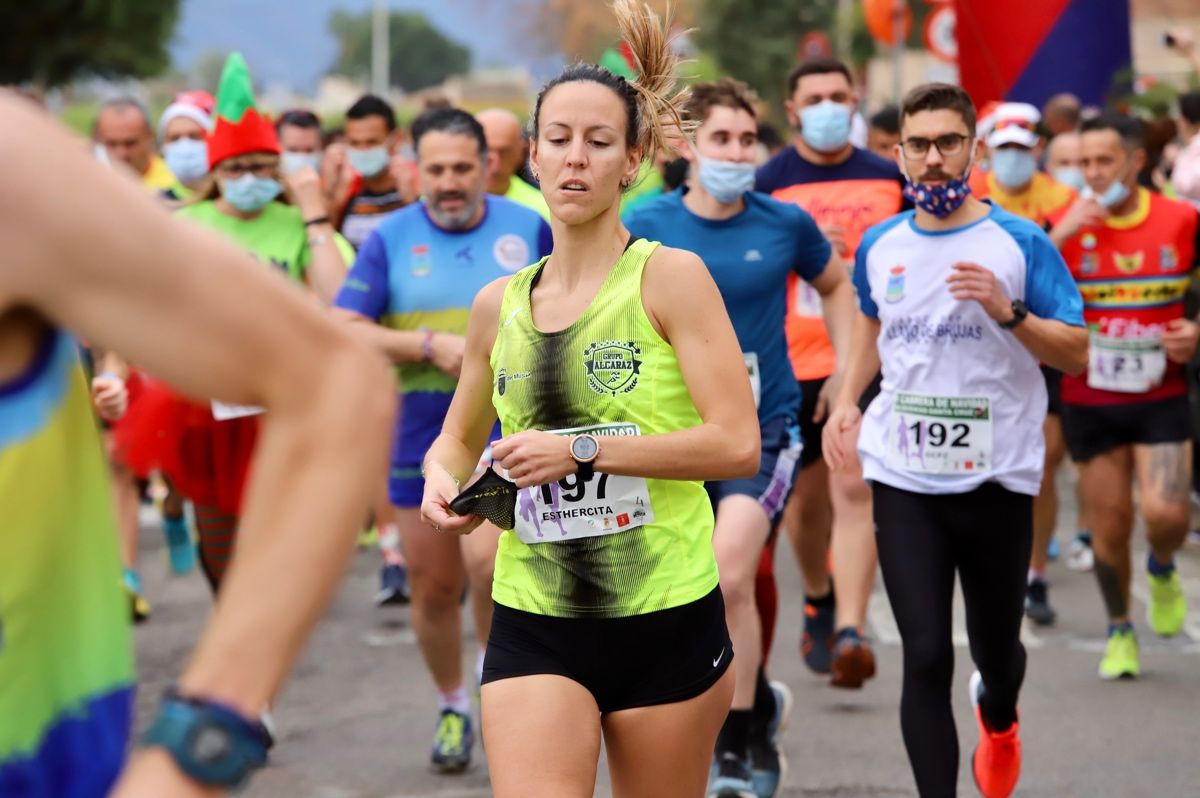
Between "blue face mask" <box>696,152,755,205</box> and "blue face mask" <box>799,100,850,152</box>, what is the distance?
1.86 m

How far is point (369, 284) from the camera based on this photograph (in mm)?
6742

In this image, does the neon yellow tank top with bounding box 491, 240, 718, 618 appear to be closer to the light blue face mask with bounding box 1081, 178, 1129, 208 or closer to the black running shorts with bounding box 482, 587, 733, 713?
the black running shorts with bounding box 482, 587, 733, 713

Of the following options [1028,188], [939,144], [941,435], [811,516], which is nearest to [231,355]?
[941,435]

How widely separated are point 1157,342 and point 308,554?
23.7 ft

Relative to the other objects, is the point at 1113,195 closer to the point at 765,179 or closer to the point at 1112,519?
the point at 1112,519

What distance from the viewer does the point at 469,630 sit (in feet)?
30.2

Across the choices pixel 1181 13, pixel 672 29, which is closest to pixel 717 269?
pixel 672 29

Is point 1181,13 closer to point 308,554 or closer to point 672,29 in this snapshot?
point 672,29

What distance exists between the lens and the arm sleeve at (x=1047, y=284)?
212 inches

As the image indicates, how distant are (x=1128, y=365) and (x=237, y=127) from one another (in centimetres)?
394

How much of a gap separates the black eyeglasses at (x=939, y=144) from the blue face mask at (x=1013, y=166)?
4.15 metres

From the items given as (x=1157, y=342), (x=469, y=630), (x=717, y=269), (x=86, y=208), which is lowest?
(x=469, y=630)

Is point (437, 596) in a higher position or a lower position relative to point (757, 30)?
lower

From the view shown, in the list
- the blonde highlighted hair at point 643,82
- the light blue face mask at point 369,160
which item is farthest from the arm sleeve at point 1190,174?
the light blue face mask at point 369,160
